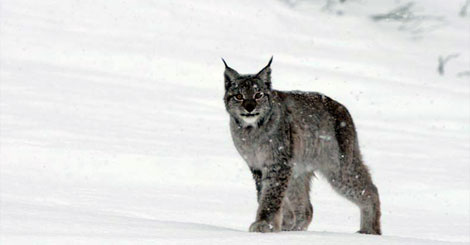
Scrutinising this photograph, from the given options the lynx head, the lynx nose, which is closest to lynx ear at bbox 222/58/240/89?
the lynx head

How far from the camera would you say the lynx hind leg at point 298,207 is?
22.2 feet

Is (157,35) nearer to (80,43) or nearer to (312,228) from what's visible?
(80,43)

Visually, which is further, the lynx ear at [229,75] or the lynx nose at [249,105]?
the lynx ear at [229,75]

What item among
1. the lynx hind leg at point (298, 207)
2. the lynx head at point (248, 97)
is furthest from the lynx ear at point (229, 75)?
the lynx hind leg at point (298, 207)

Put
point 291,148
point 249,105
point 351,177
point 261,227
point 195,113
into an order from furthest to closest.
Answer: point 195,113, point 351,177, point 291,148, point 249,105, point 261,227

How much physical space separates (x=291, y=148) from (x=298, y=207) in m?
0.98

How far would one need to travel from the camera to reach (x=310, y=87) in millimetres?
19469

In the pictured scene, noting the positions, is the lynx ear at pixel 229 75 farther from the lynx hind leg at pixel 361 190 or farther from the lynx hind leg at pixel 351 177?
the lynx hind leg at pixel 361 190

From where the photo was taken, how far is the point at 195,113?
1569 centimetres

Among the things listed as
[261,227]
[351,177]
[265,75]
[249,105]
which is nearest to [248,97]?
[249,105]

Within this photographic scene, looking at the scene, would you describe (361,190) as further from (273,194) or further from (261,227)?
(261,227)

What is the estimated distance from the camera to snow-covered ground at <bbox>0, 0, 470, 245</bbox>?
802 cm

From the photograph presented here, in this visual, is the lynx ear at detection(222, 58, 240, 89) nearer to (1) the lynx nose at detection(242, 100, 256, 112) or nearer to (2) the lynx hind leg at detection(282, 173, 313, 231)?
(1) the lynx nose at detection(242, 100, 256, 112)

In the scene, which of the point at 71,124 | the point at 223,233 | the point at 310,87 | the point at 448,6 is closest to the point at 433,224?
the point at 223,233
